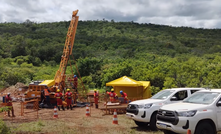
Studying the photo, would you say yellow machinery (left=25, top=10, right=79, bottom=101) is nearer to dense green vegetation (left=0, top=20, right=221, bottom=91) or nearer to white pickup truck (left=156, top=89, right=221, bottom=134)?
dense green vegetation (left=0, top=20, right=221, bottom=91)

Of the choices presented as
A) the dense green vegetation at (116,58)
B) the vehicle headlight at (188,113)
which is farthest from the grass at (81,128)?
the dense green vegetation at (116,58)

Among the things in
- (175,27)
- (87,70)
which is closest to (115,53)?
(87,70)

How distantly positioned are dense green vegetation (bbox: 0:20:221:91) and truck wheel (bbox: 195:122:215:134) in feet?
40.4

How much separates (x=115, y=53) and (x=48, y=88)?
47954 millimetres

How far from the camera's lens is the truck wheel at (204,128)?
8.17 m

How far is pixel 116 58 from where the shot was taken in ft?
197

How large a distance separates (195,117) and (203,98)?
1370 millimetres

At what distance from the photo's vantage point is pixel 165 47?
3140 inches

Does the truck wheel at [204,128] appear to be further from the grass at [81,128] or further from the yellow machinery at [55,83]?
the yellow machinery at [55,83]

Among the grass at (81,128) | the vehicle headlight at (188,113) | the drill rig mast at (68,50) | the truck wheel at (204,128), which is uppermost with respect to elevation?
the drill rig mast at (68,50)

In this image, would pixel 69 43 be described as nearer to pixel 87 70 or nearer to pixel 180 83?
pixel 180 83

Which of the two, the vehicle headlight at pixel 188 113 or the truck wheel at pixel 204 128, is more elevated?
the vehicle headlight at pixel 188 113

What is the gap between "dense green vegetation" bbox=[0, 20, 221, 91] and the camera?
24578 mm

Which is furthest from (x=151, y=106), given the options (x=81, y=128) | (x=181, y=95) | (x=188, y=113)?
(x=81, y=128)
